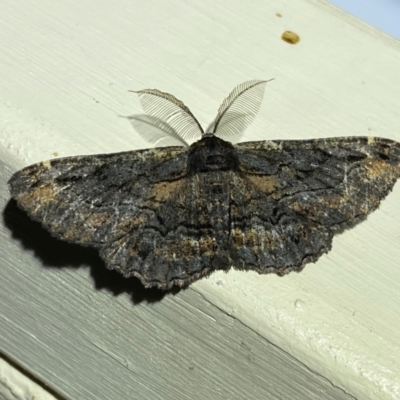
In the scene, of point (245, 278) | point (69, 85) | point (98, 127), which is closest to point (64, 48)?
point (69, 85)

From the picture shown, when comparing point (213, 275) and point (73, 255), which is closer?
point (213, 275)

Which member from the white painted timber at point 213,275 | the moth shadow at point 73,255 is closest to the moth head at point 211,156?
the white painted timber at point 213,275

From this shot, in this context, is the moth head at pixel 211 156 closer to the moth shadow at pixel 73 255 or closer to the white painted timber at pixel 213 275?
the white painted timber at pixel 213 275

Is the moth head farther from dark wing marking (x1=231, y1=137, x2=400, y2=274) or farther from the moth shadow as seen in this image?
the moth shadow

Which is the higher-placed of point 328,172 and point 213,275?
point 328,172

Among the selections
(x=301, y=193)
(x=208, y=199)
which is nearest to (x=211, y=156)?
(x=208, y=199)

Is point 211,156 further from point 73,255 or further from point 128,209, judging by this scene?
point 73,255

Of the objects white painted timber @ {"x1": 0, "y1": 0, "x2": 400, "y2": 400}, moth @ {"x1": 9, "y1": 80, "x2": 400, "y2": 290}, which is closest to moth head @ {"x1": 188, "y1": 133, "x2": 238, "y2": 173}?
moth @ {"x1": 9, "y1": 80, "x2": 400, "y2": 290}

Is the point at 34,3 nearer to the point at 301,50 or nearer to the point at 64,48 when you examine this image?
the point at 64,48
